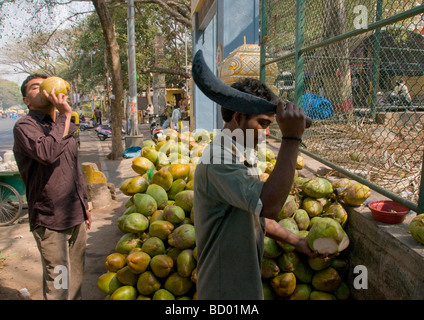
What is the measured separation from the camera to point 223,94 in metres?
1.32

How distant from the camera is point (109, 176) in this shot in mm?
8906

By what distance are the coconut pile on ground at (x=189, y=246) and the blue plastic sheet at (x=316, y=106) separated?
2.71 ft

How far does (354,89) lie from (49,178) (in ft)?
10.4

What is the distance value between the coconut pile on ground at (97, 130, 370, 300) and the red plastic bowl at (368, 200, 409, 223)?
17cm

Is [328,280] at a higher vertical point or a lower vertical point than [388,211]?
lower

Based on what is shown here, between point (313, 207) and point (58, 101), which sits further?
point (313, 207)

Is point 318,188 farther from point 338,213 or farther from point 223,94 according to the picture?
point 223,94

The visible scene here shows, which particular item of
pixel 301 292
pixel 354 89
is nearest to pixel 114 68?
pixel 354 89

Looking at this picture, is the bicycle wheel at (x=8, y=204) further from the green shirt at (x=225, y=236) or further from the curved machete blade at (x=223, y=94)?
the curved machete blade at (x=223, y=94)

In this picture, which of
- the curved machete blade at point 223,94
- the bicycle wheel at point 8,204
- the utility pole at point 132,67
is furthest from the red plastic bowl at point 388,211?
the utility pole at point 132,67

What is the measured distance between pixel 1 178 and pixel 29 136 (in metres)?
4.19

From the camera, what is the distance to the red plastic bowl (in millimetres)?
1985

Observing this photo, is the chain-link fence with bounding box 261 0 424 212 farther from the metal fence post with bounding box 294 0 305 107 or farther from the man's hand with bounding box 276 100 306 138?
the man's hand with bounding box 276 100 306 138
